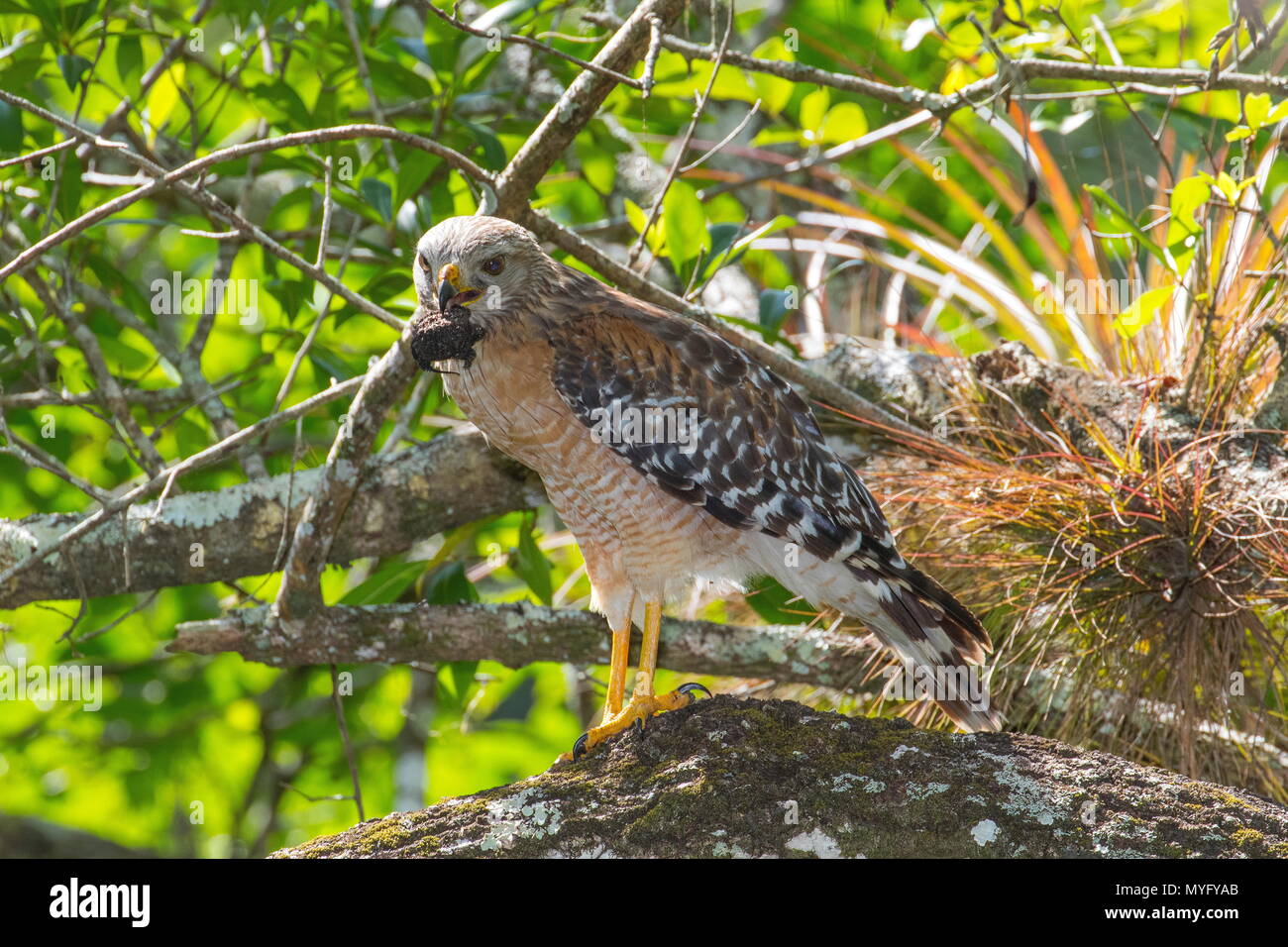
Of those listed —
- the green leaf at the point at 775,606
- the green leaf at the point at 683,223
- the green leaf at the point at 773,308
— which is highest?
the green leaf at the point at 683,223

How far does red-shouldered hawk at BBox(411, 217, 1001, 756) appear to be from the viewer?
3.85 meters

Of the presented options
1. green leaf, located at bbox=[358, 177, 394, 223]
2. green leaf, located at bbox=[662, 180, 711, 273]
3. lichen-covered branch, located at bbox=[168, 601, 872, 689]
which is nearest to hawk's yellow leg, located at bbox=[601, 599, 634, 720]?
lichen-covered branch, located at bbox=[168, 601, 872, 689]

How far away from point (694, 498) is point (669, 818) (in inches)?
51.9

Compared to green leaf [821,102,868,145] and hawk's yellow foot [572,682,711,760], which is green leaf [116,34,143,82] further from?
hawk's yellow foot [572,682,711,760]

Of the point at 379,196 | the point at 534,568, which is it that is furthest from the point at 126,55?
the point at 534,568

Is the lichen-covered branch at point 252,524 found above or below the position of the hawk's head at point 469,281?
below

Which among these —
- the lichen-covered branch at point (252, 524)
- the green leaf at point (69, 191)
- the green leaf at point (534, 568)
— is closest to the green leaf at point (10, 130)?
the green leaf at point (69, 191)

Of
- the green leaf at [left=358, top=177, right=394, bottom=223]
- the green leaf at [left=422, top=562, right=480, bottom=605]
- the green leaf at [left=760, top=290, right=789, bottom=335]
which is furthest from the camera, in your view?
the green leaf at [left=422, top=562, right=480, bottom=605]

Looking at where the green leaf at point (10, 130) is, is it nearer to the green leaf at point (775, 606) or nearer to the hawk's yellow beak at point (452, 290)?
the hawk's yellow beak at point (452, 290)

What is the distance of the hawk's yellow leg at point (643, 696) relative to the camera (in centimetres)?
380

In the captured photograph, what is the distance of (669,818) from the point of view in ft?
9.25

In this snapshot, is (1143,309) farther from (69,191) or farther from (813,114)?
(69,191)

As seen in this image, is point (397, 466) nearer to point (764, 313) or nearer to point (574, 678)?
point (764, 313)

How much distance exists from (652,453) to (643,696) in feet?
2.56
